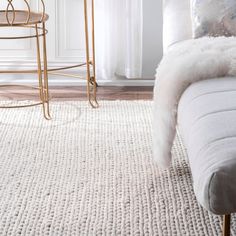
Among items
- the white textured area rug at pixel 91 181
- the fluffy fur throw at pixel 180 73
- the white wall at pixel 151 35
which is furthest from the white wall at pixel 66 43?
the fluffy fur throw at pixel 180 73

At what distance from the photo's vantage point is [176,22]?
8.43ft

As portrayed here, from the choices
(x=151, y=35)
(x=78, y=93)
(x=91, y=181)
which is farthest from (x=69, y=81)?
(x=91, y=181)

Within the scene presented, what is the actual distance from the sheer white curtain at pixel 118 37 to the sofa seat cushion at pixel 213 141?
1.65 metres

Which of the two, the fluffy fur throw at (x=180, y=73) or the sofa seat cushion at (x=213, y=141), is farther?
the fluffy fur throw at (x=180, y=73)

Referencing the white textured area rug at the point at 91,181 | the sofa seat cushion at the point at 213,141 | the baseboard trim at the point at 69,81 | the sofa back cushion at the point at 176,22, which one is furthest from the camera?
the baseboard trim at the point at 69,81

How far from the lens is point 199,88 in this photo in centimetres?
193

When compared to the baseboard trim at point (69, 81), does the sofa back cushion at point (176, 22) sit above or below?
above

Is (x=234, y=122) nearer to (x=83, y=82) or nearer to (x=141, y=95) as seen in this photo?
(x=141, y=95)

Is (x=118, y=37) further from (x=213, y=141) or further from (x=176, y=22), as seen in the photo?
(x=213, y=141)

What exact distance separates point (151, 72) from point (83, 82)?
42 centimetres

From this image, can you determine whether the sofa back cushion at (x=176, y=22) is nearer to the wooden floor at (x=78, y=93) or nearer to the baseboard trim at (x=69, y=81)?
the wooden floor at (x=78, y=93)

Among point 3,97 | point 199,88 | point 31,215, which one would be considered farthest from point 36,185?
point 3,97

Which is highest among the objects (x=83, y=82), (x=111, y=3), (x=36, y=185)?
(x=111, y=3)

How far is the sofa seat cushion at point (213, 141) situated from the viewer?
1.44 m
